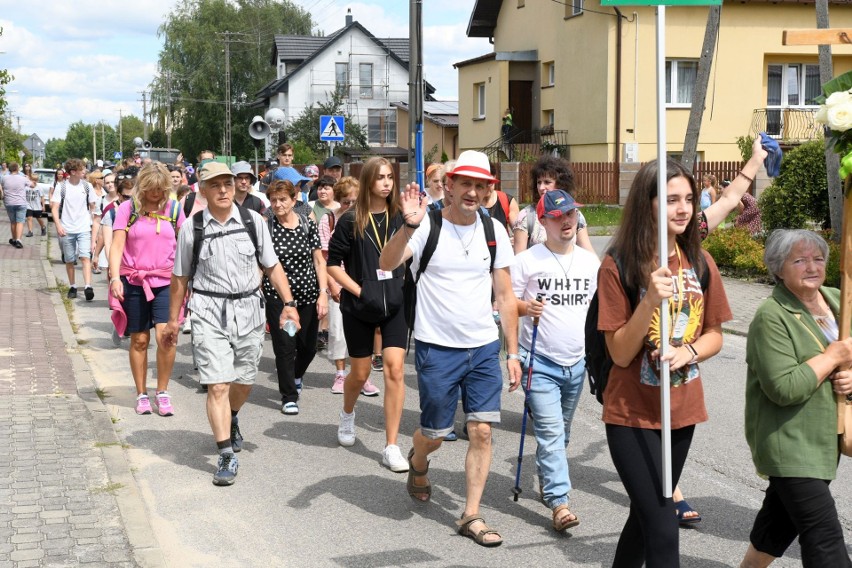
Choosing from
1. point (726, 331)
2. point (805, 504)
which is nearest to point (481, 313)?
point (805, 504)

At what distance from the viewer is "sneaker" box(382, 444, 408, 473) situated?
673cm

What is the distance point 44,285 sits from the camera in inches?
664

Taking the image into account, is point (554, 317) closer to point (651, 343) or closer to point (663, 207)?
point (651, 343)

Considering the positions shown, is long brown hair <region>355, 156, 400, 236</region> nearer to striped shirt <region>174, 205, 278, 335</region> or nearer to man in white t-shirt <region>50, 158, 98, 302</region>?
striped shirt <region>174, 205, 278, 335</region>

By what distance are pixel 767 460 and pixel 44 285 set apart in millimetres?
14816

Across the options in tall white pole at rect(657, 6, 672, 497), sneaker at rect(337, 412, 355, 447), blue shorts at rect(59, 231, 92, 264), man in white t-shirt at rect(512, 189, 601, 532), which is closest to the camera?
tall white pole at rect(657, 6, 672, 497)

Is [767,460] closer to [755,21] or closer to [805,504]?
[805,504]

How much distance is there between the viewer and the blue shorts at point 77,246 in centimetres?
1619

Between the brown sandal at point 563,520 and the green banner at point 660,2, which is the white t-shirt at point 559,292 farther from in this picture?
the green banner at point 660,2

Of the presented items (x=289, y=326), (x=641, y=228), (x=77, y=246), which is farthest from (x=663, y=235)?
(x=77, y=246)

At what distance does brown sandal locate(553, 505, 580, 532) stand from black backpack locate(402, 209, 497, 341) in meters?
1.21

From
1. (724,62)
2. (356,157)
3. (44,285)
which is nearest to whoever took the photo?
(44,285)

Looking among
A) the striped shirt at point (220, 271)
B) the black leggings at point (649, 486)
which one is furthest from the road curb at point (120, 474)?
the black leggings at point (649, 486)

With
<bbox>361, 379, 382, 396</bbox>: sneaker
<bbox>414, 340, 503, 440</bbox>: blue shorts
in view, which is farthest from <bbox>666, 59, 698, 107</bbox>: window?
<bbox>414, 340, 503, 440</bbox>: blue shorts
